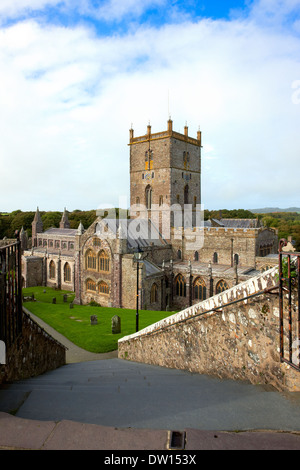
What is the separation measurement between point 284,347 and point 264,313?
23.6 inches

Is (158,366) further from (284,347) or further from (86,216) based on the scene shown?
(86,216)

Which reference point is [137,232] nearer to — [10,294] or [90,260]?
[90,260]

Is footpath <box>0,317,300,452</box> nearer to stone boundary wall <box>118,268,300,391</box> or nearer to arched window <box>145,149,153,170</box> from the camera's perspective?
stone boundary wall <box>118,268,300,391</box>

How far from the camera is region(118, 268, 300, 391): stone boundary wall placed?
16.0ft

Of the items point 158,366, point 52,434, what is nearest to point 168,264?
point 158,366

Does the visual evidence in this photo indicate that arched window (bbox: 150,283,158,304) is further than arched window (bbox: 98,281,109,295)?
No

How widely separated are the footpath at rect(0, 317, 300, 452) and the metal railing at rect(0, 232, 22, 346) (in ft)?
3.03

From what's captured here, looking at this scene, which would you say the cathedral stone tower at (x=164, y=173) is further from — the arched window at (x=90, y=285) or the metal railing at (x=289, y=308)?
the metal railing at (x=289, y=308)

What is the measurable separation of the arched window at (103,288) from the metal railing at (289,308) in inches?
1044

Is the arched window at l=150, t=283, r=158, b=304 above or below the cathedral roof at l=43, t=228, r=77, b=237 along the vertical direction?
below

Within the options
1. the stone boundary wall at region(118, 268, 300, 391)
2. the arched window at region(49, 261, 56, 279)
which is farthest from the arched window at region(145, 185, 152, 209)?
the stone boundary wall at region(118, 268, 300, 391)

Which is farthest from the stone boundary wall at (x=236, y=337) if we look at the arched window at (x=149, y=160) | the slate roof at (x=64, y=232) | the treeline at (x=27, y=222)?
the treeline at (x=27, y=222)

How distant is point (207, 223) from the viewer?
39250 mm

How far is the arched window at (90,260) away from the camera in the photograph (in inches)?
1228
